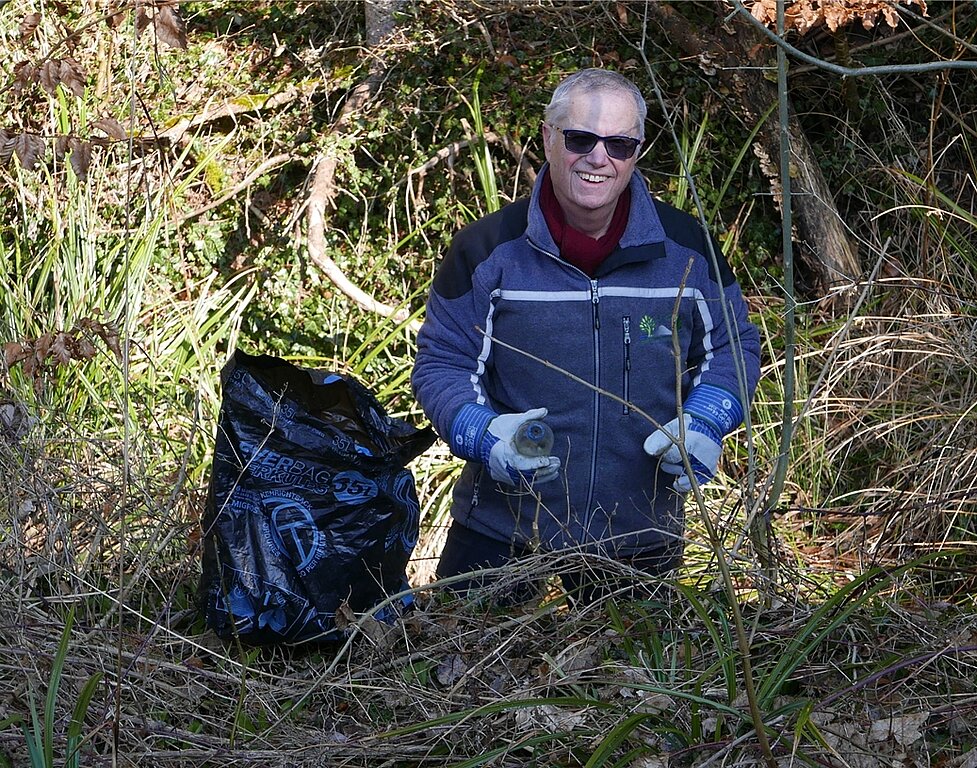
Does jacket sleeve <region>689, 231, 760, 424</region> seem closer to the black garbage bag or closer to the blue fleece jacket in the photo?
the blue fleece jacket

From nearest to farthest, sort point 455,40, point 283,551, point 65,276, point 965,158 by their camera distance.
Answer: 1. point 283,551
2. point 65,276
3. point 965,158
4. point 455,40

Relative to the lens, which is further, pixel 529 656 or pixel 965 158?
pixel 965 158

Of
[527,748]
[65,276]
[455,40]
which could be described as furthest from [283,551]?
[455,40]

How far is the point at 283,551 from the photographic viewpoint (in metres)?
2.49

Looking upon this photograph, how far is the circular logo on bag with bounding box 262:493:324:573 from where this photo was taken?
2.50 metres

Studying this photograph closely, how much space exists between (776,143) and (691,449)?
2820mm

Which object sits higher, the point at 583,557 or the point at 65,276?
the point at 583,557

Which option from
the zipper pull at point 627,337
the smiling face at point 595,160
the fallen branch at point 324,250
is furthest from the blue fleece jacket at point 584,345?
the fallen branch at point 324,250

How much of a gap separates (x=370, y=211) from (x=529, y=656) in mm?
4180

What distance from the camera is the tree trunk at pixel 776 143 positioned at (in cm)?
498

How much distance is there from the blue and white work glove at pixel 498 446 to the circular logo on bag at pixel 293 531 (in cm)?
47

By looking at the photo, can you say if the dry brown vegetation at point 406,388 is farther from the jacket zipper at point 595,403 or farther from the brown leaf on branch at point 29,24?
the jacket zipper at point 595,403

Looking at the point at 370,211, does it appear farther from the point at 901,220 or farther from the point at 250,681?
the point at 250,681

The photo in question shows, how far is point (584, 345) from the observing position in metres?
2.86
